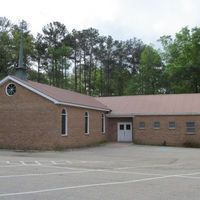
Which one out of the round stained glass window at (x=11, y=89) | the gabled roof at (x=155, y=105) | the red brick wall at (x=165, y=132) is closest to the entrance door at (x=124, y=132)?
the gabled roof at (x=155, y=105)

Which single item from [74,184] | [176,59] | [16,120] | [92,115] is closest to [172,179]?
[74,184]

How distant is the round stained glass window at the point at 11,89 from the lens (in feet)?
111

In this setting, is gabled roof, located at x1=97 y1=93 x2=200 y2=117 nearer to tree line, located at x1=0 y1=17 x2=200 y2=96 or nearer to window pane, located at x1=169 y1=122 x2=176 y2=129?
window pane, located at x1=169 y1=122 x2=176 y2=129

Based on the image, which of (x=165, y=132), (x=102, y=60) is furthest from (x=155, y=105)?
(x=102, y=60)

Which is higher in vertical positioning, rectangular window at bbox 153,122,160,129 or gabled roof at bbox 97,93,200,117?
gabled roof at bbox 97,93,200,117

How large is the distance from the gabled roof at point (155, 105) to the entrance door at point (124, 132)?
1.45 meters

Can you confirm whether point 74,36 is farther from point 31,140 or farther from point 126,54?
point 31,140

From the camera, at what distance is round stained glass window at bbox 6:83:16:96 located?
111 ft

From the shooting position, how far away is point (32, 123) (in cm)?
3259

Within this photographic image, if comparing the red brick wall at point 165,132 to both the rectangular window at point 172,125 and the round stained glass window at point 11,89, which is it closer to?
the rectangular window at point 172,125

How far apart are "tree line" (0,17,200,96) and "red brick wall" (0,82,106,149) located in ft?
90.2

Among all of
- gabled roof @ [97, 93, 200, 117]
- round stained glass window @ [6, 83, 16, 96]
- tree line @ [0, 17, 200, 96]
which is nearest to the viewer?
round stained glass window @ [6, 83, 16, 96]

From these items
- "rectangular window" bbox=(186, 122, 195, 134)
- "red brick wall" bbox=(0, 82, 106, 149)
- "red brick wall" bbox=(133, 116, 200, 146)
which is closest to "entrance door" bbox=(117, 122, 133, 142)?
"red brick wall" bbox=(133, 116, 200, 146)

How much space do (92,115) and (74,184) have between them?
25.4 m
